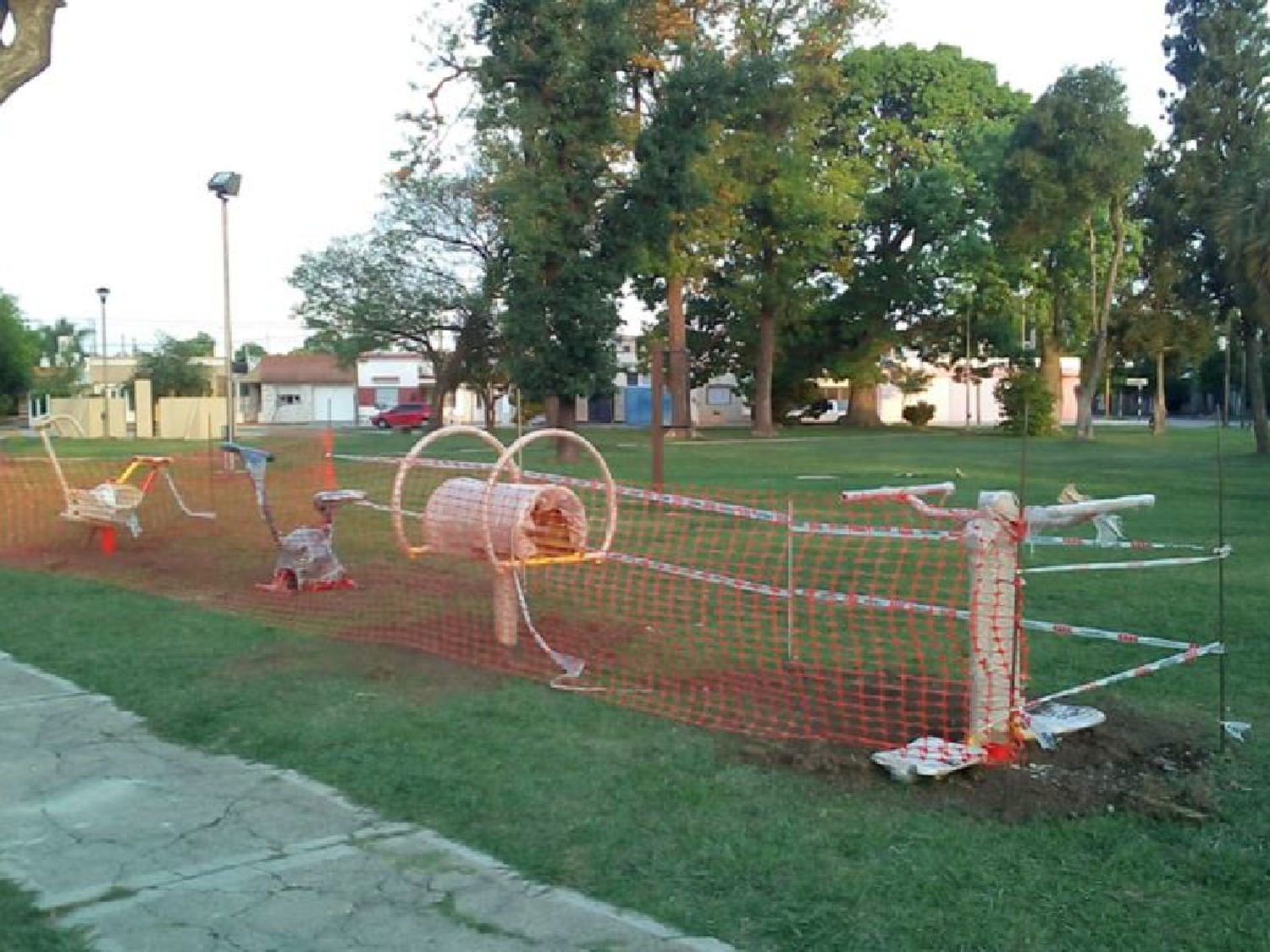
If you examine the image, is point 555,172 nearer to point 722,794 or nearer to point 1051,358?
point 722,794

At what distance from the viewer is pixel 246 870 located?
187 inches

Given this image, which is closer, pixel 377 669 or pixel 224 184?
pixel 377 669

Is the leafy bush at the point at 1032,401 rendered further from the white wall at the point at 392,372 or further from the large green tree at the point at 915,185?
the white wall at the point at 392,372

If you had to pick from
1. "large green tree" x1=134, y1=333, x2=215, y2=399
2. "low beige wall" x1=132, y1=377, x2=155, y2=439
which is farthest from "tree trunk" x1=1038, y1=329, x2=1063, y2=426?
"large green tree" x1=134, y1=333, x2=215, y2=399

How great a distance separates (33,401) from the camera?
57.8m

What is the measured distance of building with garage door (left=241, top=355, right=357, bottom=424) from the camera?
8456cm

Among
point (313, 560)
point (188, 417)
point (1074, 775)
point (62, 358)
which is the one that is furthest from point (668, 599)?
point (62, 358)

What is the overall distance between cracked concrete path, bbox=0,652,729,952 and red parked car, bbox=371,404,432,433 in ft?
178

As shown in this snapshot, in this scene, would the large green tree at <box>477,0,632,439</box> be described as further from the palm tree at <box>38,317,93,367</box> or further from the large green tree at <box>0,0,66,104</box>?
the palm tree at <box>38,317,93,367</box>

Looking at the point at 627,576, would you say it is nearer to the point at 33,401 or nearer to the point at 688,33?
the point at 688,33

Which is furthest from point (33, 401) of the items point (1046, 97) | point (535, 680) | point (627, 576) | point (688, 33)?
point (535, 680)

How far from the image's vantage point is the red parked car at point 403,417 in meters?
61.5

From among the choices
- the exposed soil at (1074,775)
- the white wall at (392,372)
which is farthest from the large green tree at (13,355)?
the exposed soil at (1074,775)

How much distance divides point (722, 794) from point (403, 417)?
195ft
